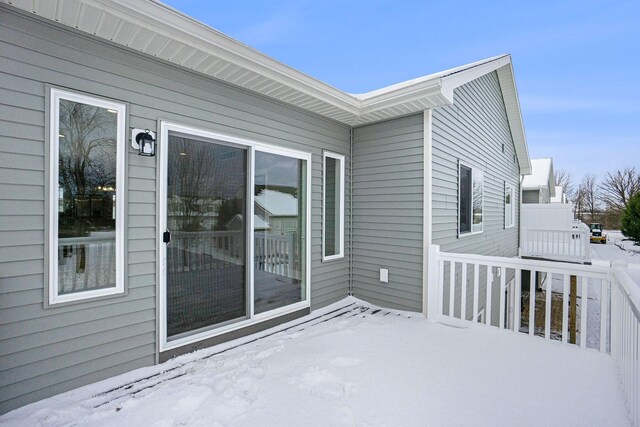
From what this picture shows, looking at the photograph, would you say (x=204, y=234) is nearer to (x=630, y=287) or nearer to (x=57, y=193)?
(x=57, y=193)

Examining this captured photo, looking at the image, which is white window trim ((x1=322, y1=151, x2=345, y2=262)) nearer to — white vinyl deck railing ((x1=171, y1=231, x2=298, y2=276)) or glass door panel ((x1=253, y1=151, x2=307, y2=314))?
glass door panel ((x1=253, y1=151, x2=307, y2=314))

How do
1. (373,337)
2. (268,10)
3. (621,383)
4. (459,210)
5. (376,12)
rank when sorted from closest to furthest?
(621,383) → (373,337) → (459,210) → (376,12) → (268,10)

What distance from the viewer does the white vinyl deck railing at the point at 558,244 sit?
8750mm

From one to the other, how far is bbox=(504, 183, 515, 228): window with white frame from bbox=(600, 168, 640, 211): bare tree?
80.6 ft

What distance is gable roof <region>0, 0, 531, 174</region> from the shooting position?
7.19 feet

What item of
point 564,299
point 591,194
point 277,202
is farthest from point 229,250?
point 591,194

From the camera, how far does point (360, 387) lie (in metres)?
2.37

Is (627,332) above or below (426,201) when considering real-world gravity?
below

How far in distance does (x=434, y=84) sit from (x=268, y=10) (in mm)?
11380

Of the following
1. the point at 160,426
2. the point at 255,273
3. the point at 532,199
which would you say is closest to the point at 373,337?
the point at 255,273

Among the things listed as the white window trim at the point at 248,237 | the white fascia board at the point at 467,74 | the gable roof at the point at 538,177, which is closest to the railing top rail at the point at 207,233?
the white window trim at the point at 248,237

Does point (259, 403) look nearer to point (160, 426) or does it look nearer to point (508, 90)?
point (160, 426)

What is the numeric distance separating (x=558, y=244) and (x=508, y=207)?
213 centimetres

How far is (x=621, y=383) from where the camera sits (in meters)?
2.35
